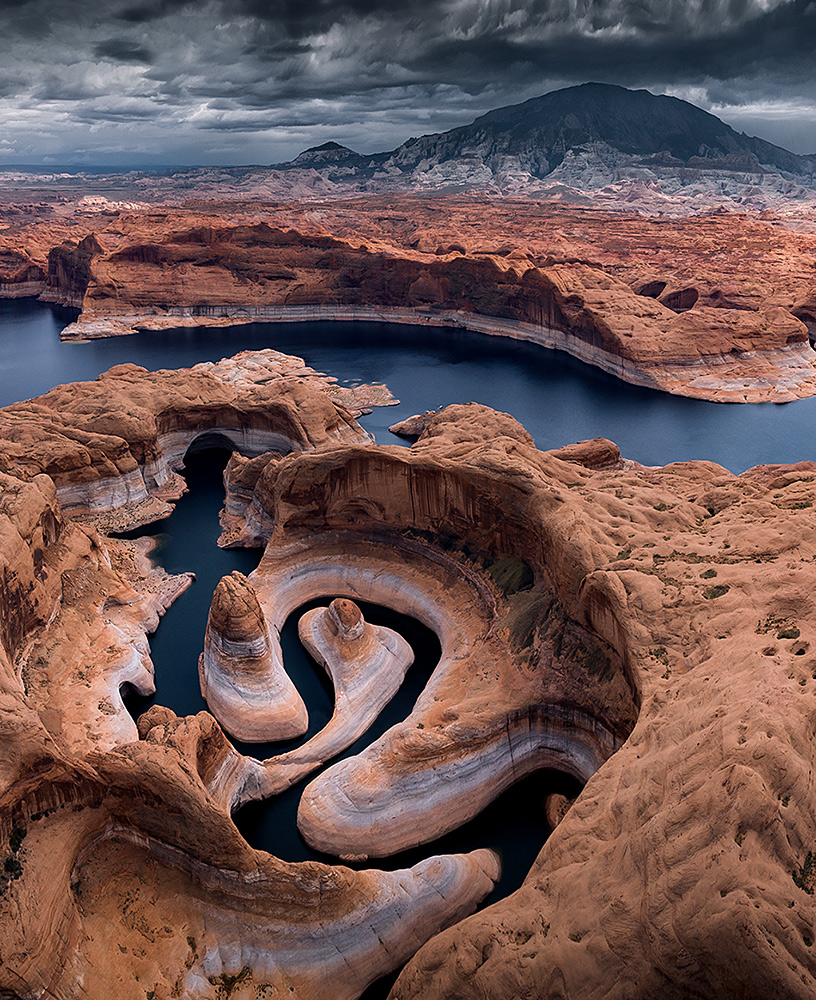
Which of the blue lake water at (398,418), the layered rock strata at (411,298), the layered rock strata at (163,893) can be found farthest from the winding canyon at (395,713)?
the layered rock strata at (411,298)

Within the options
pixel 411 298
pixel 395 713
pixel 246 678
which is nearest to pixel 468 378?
pixel 411 298

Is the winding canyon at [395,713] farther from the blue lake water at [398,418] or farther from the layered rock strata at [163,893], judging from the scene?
the blue lake water at [398,418]

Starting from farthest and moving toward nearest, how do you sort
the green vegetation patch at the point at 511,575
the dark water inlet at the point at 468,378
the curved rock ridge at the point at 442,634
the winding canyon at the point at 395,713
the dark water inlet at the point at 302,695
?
the dark water inlet at the point at 468,378, the green vegetation patch at the point at 511,575, the curved rock ridge at the point at 442,634, the dark water inlet at the point at 302,695, the winding canyon at the point at 395,713

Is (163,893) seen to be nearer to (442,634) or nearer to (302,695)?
(302,695)

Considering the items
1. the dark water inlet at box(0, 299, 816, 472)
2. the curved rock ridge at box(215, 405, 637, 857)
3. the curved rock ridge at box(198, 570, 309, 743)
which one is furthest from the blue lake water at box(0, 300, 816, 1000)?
the curved rock ridge at box(215, 405, 637, 857)

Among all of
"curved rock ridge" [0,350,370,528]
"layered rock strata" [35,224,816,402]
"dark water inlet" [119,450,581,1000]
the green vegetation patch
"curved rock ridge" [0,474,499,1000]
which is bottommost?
"dark water inlet" [119,450,581,1000]

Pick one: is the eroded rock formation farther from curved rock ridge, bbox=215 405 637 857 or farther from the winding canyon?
curved rock ridge, bbox=215 405 637 857
